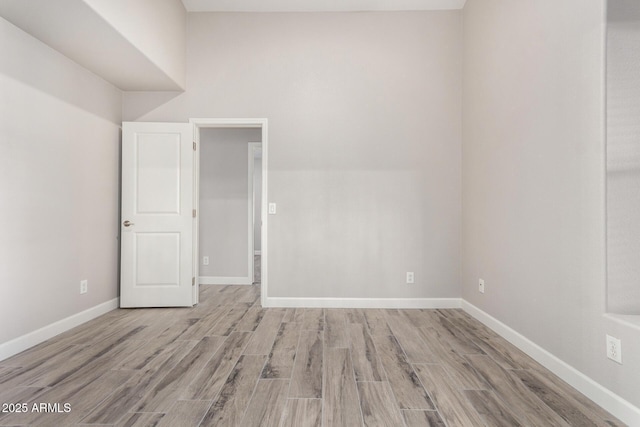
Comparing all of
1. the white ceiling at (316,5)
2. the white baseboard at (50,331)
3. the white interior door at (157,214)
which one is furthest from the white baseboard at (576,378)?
the white baseboard at (50,331)

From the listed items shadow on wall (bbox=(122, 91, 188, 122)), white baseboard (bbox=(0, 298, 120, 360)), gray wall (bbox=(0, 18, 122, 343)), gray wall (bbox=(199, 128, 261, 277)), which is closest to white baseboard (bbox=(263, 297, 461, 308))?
gray wall (bbox=(199, 128, 261, 277))

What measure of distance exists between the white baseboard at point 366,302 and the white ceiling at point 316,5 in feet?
10.8

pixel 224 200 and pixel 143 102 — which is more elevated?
pixel 143 102

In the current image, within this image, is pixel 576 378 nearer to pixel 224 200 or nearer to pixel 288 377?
pixel 288 377

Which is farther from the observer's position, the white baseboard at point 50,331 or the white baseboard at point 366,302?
the white baseboard at point 366,302

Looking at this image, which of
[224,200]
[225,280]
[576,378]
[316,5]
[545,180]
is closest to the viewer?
[576,378]

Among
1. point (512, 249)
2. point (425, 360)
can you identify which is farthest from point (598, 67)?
point (425, 360)

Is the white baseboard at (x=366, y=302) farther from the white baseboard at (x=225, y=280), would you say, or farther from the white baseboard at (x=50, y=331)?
the white baseboard at (x=50, y=331)

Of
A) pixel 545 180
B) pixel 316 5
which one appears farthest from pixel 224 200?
pixel 545 180

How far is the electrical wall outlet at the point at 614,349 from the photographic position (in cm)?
170

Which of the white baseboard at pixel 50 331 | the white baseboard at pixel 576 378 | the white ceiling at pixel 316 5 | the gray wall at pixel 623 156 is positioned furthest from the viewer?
the white ceiling at pixel 316 5

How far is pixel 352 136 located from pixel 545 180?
78.5 inches

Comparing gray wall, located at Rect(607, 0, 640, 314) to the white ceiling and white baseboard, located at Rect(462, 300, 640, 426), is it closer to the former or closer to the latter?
white baseboard, located at Rect(462, 300, 640, 426)

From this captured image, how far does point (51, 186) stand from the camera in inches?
110
